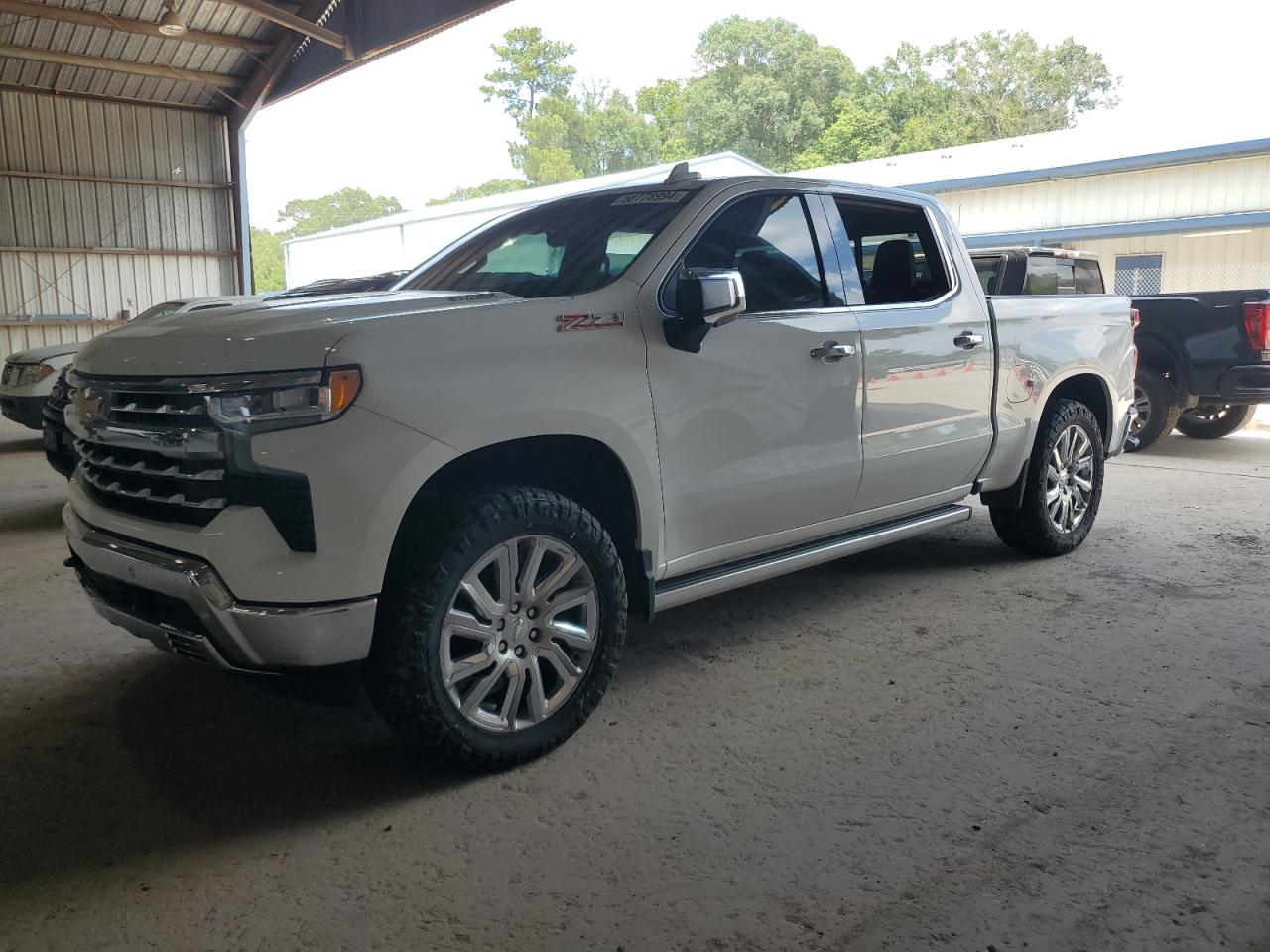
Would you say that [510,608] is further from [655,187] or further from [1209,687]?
[1209,687]

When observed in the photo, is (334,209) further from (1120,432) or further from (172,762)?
(172,762)

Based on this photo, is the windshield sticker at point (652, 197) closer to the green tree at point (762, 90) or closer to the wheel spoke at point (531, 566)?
the wheel spoke at point (531, 566)

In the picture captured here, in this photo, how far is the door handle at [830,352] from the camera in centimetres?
388

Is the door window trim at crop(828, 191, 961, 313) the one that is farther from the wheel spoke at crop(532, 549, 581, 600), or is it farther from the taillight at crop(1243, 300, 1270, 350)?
the taillight at crop(1243, 300, 1270, 350)

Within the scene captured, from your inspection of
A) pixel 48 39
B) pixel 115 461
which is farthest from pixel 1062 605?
pixel 48 39

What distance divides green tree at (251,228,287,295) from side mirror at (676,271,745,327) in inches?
1771

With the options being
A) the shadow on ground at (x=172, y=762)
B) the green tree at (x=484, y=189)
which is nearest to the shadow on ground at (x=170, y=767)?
the shadow on ground at (x=172, y=762)

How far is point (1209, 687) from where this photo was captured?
3715 mm

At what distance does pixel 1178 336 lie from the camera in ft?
29.2

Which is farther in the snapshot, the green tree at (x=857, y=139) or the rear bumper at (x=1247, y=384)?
the green tree at (x=857, y=139)

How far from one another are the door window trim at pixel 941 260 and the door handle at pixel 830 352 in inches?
8.6

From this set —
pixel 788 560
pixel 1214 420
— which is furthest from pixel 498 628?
pixel 1214 420

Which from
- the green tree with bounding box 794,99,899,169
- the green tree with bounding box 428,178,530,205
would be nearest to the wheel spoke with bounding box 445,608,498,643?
the green tree with bounding box 794,99,899,169

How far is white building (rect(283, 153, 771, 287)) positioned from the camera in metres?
24.5
